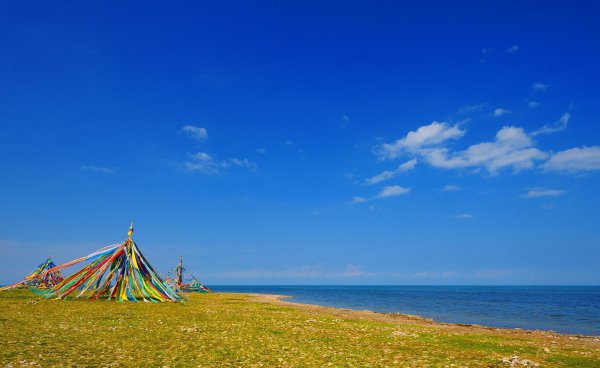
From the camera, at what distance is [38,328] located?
19344mm

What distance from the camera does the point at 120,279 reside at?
4341 centimetres

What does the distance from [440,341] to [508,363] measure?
247 inches

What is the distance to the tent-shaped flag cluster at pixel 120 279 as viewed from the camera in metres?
41.9

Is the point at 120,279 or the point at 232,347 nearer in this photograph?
the point at 232,347

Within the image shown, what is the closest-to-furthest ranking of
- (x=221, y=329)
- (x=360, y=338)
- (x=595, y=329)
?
1. (x=360, y=338)
2. (x=221, y=329)
3. (x=595, y=329)

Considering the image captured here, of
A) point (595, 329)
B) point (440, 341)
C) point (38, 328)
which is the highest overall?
point (38, 328)

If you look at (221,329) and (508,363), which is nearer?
(508,363)

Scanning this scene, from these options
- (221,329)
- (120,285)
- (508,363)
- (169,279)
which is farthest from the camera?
(169,279)

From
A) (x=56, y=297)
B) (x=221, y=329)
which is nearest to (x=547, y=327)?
(x=221, y=329)

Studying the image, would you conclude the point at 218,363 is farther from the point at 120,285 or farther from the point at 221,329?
the point at 120,285

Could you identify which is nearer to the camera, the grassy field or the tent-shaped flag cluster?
the grassy field

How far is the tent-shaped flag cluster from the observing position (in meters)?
41.9

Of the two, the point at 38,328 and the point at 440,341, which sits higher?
the point at 38,328

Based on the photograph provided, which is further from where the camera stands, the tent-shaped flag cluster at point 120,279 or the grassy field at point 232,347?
the tent-shaped flag cluster at point 120,279
